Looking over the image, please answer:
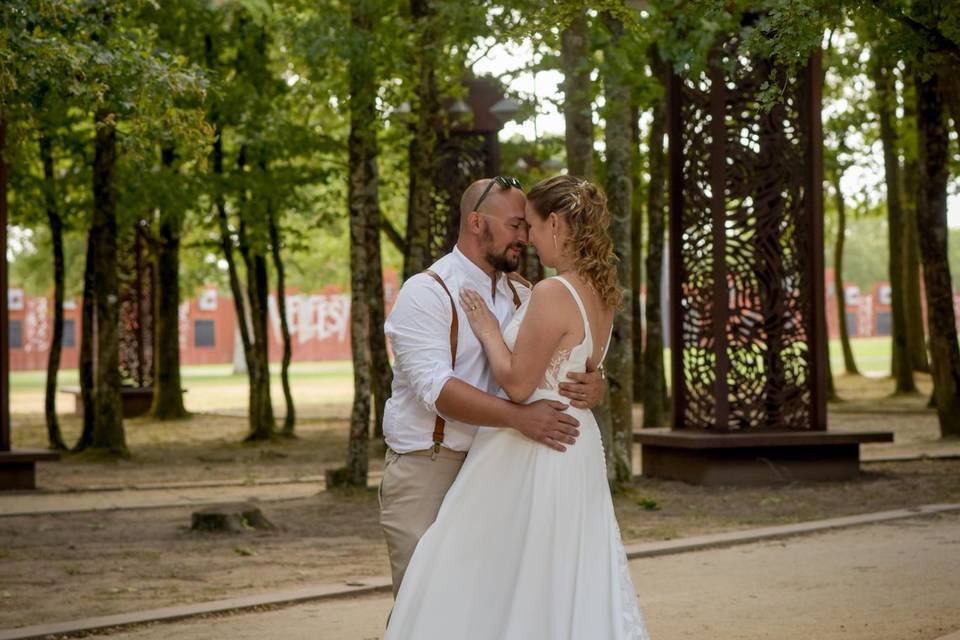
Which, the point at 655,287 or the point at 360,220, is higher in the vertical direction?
the point at 360,220

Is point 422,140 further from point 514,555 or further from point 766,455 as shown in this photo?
point 514,555

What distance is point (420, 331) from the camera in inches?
197

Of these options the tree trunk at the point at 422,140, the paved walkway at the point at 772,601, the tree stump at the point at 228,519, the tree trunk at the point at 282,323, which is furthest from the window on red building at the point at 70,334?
the paved walkway at the point at 772,601

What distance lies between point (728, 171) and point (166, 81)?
7028 mm

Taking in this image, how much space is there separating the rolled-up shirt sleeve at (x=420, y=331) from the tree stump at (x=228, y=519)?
7.99m

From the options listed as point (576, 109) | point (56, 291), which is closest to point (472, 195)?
point (576, 109)

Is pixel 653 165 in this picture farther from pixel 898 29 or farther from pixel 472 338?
pixel 472 338

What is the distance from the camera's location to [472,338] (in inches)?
201

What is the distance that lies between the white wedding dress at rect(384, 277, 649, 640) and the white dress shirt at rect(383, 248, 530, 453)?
0.46ft

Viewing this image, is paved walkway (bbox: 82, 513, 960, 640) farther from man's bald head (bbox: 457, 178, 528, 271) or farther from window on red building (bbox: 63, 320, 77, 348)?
window on red building (bbox: 63, 320, 77, 348)

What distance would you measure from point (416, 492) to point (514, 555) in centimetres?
38

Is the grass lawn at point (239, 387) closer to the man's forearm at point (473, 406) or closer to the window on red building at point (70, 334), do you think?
the window on red building at point (70, 334)

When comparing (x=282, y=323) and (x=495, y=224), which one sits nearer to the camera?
(x=495, y=224)

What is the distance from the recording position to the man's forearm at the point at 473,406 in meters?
4.86
